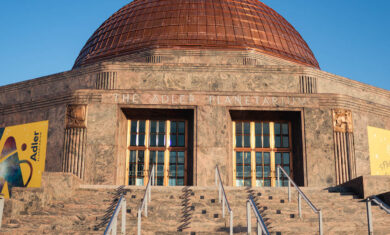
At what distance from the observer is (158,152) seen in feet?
41.7

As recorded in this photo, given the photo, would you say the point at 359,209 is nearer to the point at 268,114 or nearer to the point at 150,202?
the point at 150,202

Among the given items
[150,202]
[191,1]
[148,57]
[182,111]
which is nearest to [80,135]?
[182,111]

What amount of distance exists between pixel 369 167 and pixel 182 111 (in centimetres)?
498

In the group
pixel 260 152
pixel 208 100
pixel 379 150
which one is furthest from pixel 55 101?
pixel 379 150

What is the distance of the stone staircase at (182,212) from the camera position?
7.49 m

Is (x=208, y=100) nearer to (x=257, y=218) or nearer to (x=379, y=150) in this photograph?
(x=379, y=150)

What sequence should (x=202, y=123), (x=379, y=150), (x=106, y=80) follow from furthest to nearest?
(x=106, y=80)
(x=379, y=150)
(x=202, y=123)

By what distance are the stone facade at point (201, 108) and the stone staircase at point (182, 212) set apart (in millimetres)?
2290

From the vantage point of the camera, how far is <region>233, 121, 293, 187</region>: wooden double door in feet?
41.4

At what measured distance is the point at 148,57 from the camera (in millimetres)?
16438

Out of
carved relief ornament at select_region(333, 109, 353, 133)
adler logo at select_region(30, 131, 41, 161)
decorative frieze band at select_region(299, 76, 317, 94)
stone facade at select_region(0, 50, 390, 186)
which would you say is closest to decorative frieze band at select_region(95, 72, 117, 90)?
stone facade at select_region(0, 50, 390, 186)

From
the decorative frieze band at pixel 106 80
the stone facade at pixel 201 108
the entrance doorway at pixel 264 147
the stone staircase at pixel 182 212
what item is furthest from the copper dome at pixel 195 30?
the stone staircase at pixel 182 212

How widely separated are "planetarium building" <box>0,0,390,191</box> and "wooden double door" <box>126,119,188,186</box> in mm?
26

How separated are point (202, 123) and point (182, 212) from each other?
4.31 metres
